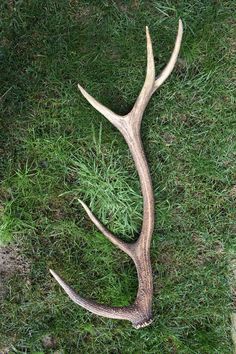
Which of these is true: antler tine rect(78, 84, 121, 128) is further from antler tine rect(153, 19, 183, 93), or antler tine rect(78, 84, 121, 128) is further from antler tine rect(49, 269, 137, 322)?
antler tine rect(49, 269, 137, 322)

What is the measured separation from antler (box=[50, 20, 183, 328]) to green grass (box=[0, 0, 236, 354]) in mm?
305

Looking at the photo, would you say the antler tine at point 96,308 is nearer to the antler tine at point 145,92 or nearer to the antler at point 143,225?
the antler at point 143,225

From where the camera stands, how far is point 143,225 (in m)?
3.95

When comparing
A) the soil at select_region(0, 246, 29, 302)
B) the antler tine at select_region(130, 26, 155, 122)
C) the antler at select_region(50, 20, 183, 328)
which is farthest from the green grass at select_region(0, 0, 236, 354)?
the antler tine at select_region(130, 26, 155, 122)

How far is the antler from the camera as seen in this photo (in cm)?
379

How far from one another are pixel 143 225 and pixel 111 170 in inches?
23.3

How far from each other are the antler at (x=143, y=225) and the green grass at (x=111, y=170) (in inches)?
12.0

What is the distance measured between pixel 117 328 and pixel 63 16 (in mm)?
2685

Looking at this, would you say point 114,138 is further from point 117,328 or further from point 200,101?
point 117,328

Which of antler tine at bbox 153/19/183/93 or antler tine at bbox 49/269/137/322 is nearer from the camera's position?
antler tine at bbox 153/19/183/93

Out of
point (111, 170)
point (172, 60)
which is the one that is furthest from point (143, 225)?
point (172, 60)

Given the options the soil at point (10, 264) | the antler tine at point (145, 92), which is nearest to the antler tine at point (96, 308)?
the soil at point (10, 264)

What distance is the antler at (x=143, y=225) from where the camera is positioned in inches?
149

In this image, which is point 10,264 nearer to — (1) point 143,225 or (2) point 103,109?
(1) point 143,225
